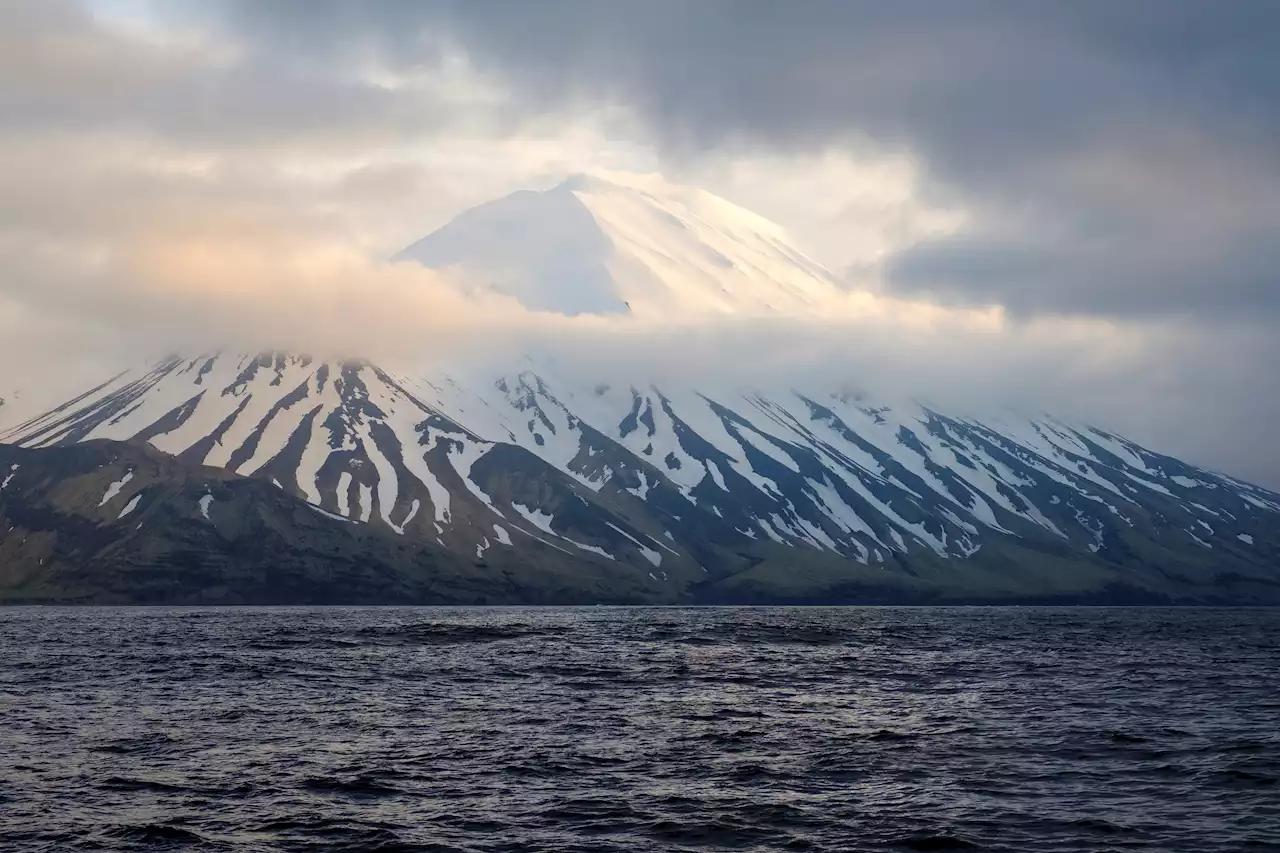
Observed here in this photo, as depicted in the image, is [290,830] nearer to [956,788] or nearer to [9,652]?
[956,788]

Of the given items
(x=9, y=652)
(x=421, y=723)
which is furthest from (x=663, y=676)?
(x=9, y=652)

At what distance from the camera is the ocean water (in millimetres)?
44000

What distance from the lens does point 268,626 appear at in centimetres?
19675

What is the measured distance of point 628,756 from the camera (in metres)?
60.0

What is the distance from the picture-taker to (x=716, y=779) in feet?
177

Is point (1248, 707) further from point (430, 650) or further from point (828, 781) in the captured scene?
point (430, 650)

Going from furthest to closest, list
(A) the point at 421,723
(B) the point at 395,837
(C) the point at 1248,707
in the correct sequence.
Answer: (C) the point at 1248,707
(A) the point at 421,723
(B) the point at 395,837

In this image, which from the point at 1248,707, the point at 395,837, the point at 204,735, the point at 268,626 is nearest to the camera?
the point at 395,837

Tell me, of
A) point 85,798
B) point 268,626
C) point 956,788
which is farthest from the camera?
point 268,626

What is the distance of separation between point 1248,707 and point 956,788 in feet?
126

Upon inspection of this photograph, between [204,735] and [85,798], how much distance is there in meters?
16.1

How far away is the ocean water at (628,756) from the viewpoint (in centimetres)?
4400

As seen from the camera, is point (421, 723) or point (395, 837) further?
point (421, 723)

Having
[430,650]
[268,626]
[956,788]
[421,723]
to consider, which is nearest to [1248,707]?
[956,788]
